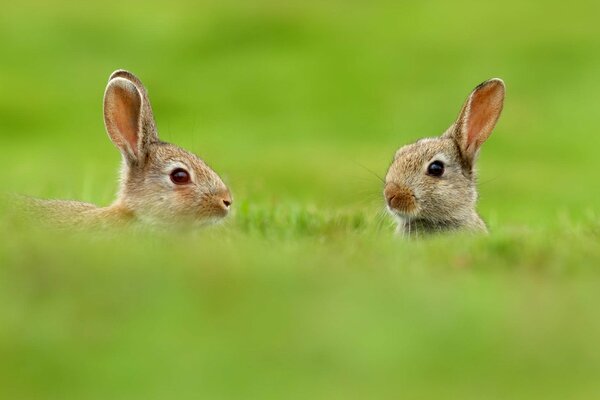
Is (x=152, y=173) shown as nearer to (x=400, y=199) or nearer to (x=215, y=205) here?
(x=215, y=205)

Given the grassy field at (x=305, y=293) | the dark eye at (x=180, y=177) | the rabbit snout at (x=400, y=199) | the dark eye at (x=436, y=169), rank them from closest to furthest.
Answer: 1. the grassy field at (x=305, y=293)
2. the dark eye at (x=180, y=177)
3. the rabbit snout at (x=400, y=199)
4. the dark eye at (x=436, y=169)

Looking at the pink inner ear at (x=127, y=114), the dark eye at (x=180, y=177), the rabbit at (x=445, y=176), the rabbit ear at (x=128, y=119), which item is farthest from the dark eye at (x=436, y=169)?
the pink inner ear at (x=127, y=114)

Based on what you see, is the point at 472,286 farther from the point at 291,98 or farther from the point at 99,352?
the point at 291,98

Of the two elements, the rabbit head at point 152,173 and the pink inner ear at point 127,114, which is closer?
the rabbit head at point 152,173

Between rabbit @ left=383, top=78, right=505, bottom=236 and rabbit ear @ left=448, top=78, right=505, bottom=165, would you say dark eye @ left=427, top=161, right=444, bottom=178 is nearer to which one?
rabbit @ left=383, top=78, right=505, bottom=236

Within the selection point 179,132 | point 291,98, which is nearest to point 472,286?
point 179,132

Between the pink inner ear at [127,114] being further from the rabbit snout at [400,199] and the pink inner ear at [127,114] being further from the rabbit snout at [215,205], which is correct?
the rabbit snout at [400,199]

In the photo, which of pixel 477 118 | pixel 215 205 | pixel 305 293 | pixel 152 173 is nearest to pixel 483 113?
pixel 477 118
